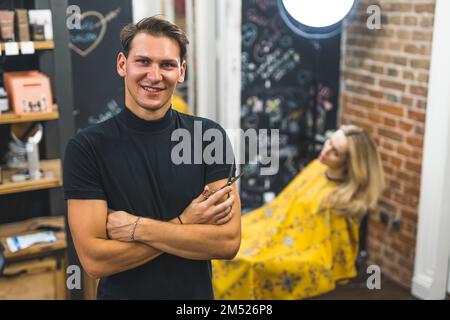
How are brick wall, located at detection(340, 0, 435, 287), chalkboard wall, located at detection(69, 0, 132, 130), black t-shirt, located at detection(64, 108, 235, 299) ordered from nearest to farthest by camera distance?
black t-shirt, located at detection(64, 108, 235, 299) < chalkboard wall, located at detection(69, 0, 132, 130) < brick wall, located at detection(340, 0, 435, 287)

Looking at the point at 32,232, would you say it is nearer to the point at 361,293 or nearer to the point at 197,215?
the point at 197,215

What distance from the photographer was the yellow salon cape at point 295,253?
116 inches

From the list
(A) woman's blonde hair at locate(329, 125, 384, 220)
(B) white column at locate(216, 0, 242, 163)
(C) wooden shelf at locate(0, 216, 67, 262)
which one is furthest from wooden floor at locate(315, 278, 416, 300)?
(C) wooden shelf at locate(0, 216, 67, 262)

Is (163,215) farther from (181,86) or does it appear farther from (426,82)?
(181,86)

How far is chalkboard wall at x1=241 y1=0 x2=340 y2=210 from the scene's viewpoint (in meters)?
3.58

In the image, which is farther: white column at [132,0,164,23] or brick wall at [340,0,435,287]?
white column at [132,0,164,23]

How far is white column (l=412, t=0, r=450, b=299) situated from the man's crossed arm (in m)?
1.74

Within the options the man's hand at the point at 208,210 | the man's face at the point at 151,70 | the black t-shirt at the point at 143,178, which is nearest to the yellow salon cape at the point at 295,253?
the black t-shirt at the point at 143,178

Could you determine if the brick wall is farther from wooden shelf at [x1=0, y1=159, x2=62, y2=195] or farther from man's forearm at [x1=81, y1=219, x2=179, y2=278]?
man's forearm at [x1=81, y1=219, x2=179, y2=278]

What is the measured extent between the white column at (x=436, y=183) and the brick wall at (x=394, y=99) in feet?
0.35

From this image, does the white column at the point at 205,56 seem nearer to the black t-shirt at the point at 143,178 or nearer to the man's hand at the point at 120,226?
the black t-shirt at the point at 143,178

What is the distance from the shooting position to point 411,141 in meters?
3.34

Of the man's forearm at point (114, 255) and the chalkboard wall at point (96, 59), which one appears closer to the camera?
the man's forearm at point (114, 255)

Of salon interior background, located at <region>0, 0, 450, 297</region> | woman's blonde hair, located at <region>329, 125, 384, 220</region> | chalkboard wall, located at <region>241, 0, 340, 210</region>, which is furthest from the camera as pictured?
chalkboard wall, located at <region>241, 0, 340, 210</region>
